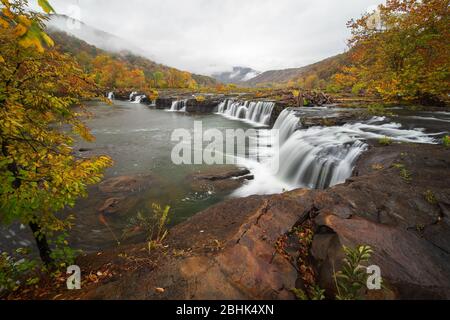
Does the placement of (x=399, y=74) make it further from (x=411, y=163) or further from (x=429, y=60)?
(x=411, y=163)

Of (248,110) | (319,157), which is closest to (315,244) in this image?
(319,157)

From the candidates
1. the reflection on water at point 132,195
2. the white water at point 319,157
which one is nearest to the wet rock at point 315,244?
the reflection on water at point 132,195

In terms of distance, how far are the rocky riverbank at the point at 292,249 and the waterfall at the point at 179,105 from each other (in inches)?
1310

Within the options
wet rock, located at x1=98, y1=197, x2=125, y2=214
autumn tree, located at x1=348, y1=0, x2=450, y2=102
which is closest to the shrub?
wet rock, located at x1=98, y1=197, x2=125, y2=214

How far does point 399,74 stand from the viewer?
13.7 meters

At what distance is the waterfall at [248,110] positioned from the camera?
944 inches

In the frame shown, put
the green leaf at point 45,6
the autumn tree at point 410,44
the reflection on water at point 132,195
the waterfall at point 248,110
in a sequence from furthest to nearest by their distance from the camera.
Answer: the waterfall at point 248,110
the autumn tree at point 410,44
the reflection on water at point 132,195
the green leaf at point 45,6

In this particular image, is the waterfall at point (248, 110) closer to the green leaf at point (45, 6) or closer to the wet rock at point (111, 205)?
the wet rock at point (111, 205)

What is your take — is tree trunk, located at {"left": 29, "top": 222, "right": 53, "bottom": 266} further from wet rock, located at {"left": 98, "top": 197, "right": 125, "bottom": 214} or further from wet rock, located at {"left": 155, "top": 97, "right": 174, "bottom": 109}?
wet rock, located at {"left": 155, "top": 97, "right": 174, "bottom": 109}

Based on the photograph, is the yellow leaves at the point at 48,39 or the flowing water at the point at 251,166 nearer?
the yellow leaves at the point at 48,39

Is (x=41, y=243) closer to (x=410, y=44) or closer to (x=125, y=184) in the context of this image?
(x=125, y=184)

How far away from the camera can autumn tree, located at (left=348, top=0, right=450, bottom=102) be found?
40.0 feet

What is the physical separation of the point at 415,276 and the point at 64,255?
18.2ft
